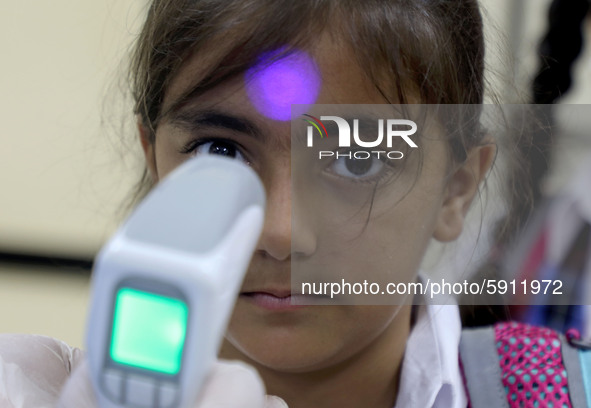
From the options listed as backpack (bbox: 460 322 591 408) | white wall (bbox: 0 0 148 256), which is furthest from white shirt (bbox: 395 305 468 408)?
white wall (bbox: 0 0 148 256)

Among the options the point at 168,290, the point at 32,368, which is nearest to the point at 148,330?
the point at 168,290

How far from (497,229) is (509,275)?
0.20 ft

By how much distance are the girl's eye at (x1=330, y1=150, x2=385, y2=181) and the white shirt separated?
131 mm

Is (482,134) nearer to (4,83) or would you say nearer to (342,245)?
(342,245)

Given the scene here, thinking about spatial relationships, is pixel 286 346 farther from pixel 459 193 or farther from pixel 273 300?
pixel 459 193

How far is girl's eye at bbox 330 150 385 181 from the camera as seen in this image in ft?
1.43

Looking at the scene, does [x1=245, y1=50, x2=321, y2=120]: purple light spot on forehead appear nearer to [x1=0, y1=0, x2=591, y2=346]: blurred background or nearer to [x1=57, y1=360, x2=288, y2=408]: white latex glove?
[x1=57, y1=360, x2=288, y2=408]: white latex glove

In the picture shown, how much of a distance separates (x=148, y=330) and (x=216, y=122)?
232 millimetres

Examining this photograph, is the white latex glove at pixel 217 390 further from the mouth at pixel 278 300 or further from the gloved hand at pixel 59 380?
the mouth at pixel 278 300

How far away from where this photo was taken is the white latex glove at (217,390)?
230 mm

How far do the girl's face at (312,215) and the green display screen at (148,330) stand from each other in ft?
0.63

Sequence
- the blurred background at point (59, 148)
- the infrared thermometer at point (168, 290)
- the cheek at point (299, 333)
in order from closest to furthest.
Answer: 1. the infrared thermometer at point (168, 290)
2. the cheek at point (299, 333)
3. the blurred background at point (59, 148)

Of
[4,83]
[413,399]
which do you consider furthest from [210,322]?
[4,83]

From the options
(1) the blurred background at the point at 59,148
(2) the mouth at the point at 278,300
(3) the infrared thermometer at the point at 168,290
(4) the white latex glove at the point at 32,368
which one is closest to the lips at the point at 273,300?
(2) the mouth at the point at 278,300
